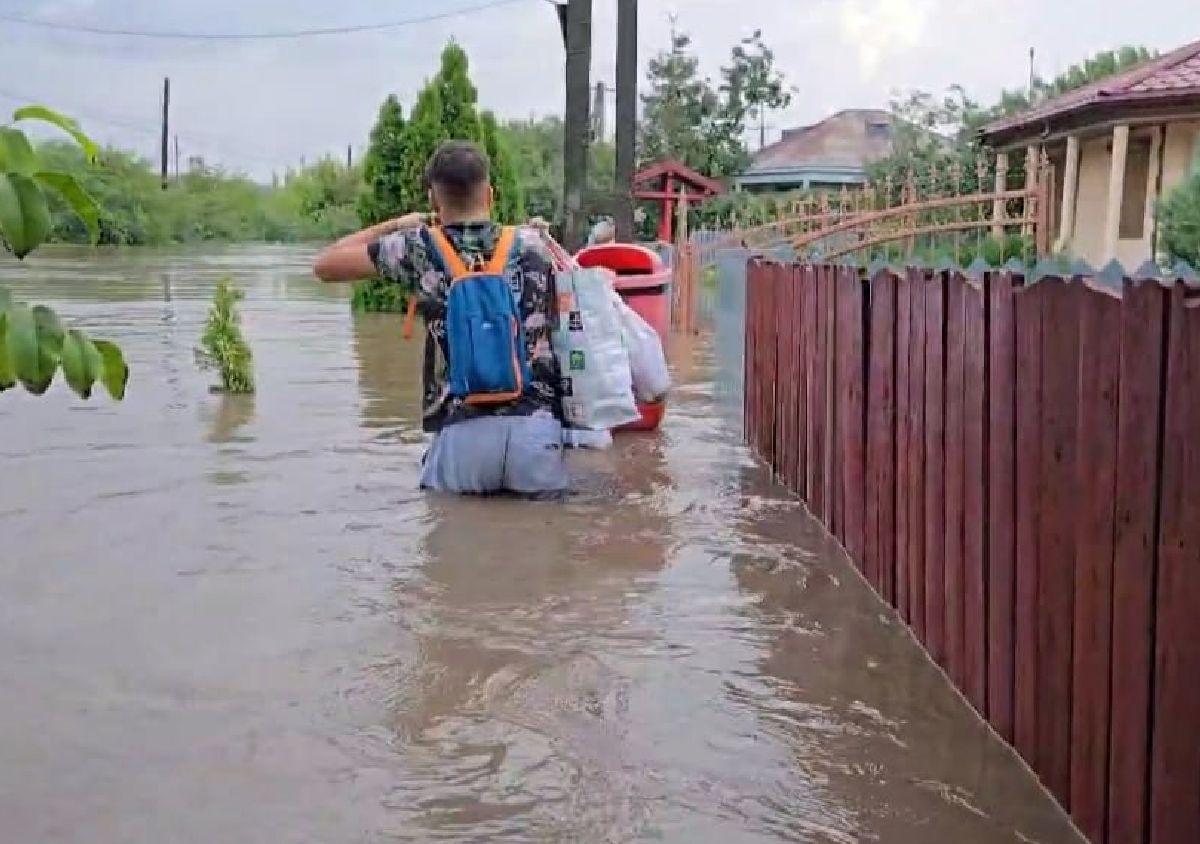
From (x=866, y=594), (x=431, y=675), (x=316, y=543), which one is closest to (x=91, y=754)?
(x=431, y=675)

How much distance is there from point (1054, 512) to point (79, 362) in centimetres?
258

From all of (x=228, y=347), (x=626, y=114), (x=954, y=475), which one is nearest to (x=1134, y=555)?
(x=954, y=475)

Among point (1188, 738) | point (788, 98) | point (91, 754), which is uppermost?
point (788, 98)

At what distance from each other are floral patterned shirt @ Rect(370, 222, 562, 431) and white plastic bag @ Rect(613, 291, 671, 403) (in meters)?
0.79

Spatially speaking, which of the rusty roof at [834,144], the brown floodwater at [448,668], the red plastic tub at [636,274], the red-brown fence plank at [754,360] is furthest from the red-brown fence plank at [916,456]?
the rusty roof at [834,144]

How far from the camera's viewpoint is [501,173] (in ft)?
74.7

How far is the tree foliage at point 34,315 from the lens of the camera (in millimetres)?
1364

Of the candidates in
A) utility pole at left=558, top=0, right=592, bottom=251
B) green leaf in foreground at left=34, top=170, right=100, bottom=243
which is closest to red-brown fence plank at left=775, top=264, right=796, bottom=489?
green leaf in foreground at left=34, top=170, right=100, bottom=243

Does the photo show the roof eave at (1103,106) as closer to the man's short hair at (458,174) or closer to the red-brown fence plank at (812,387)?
the red-brown fence plank at (812,387)

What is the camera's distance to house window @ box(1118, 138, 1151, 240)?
22438mm

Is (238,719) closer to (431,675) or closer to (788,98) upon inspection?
(431,675)

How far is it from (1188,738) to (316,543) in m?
4.00

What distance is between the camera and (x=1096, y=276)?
3.48 meters

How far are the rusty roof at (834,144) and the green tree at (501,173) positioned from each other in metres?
34.1
